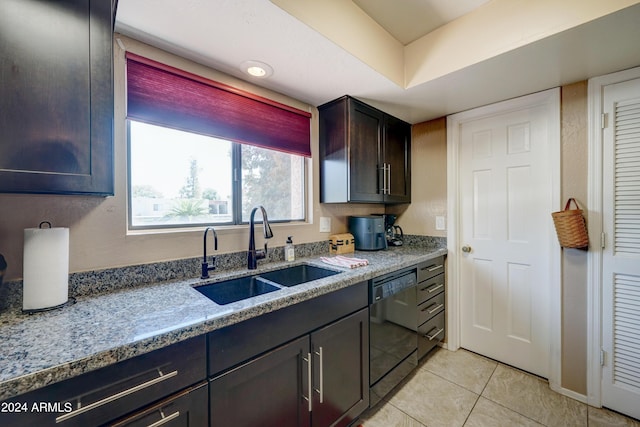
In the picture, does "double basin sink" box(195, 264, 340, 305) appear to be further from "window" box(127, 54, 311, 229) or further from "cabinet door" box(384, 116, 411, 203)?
"cabinet door" box(384, 116, 411, 203)

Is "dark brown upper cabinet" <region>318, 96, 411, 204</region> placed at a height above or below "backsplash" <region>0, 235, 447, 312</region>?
above

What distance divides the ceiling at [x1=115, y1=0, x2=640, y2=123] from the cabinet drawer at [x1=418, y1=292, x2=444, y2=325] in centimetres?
161

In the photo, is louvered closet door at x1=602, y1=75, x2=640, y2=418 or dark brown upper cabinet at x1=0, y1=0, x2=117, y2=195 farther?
louvered closet door at x1=602, y1=75, x2=640, y2=418

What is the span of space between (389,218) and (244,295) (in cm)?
174

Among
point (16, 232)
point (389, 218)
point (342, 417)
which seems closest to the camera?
point (16, 232)

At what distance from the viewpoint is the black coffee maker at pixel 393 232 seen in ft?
8.38

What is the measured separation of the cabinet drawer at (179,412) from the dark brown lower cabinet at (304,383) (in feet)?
0.11

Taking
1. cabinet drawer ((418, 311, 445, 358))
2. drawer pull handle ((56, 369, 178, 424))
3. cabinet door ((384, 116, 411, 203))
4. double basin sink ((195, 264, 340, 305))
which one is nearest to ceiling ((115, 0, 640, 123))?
cabinet door ((384, 116, 411, 203))

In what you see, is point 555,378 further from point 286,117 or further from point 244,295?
point 286,117

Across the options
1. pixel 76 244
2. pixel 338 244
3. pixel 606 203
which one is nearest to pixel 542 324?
pixel 606 203

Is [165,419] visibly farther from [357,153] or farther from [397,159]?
[397,159]

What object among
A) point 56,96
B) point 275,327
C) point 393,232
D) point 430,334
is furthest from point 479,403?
point 56,96

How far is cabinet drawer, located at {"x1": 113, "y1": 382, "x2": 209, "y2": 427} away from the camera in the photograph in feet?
2.44

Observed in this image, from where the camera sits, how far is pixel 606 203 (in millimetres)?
1598
